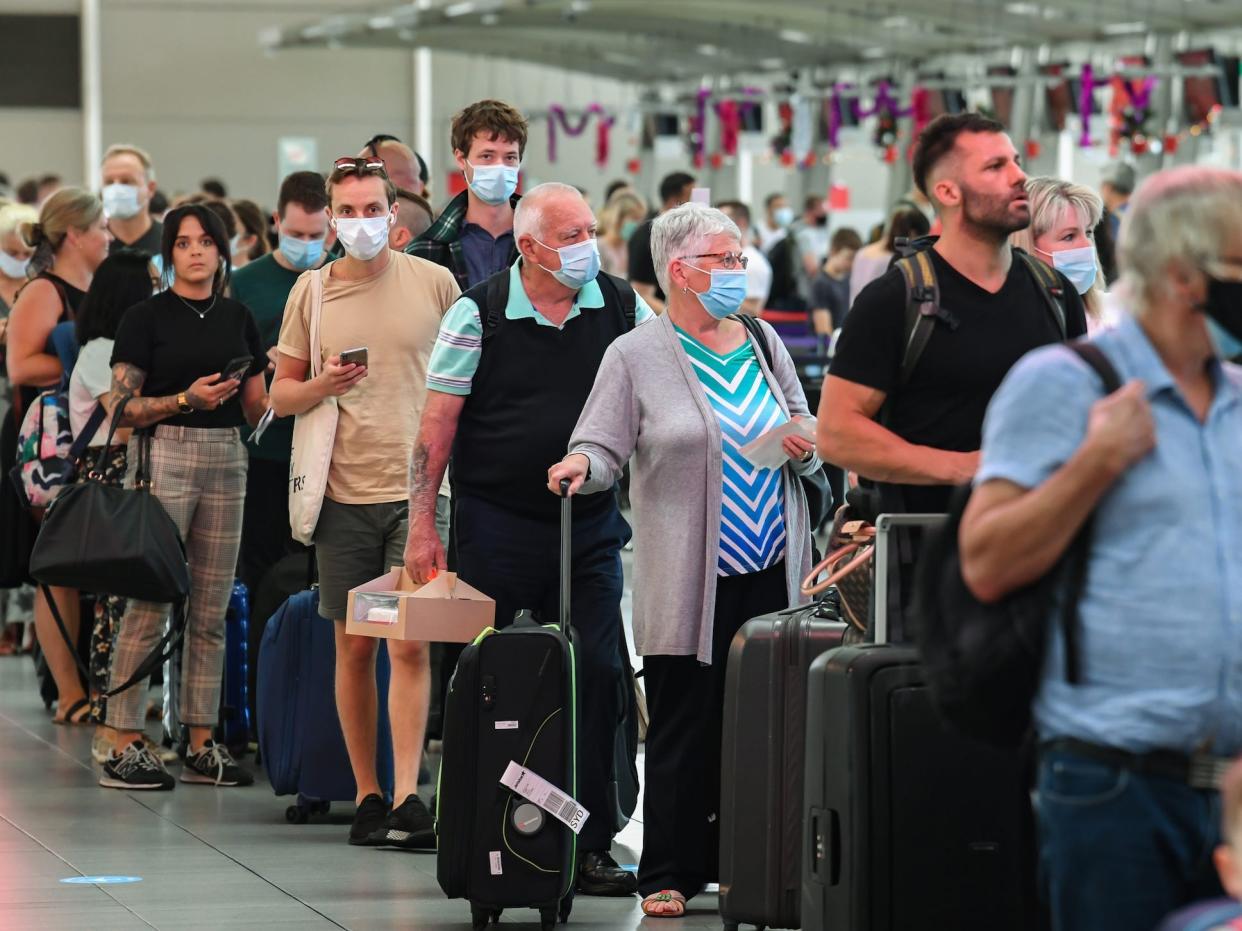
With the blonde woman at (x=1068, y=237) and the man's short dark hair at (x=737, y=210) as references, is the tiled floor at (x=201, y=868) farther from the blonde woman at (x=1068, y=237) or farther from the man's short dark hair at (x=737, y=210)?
the man's short dark hair at (x=737, y=210)

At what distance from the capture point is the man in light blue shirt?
2.65m

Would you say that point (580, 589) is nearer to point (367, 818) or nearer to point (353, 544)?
point (353, 544)

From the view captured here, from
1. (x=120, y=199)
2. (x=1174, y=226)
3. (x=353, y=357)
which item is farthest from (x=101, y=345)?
(x=1174, y=226)

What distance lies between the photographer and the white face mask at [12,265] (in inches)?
370

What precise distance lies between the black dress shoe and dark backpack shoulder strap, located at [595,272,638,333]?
1271 mm

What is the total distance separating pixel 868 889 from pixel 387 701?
9.42 feet

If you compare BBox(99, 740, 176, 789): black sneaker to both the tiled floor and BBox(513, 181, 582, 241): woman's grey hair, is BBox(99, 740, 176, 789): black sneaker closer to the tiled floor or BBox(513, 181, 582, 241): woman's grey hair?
the tiled floor

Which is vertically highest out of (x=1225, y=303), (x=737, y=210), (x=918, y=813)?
(x=737, y=210)

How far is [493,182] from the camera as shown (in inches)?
245

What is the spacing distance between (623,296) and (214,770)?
2332mm

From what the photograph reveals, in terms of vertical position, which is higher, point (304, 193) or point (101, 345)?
point (304, 193)

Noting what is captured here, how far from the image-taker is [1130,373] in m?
2.72

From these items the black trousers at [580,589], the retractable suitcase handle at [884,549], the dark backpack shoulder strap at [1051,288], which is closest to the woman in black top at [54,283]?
the black trousers at [580,589]

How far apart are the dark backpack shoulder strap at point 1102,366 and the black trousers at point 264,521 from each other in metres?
5.19
